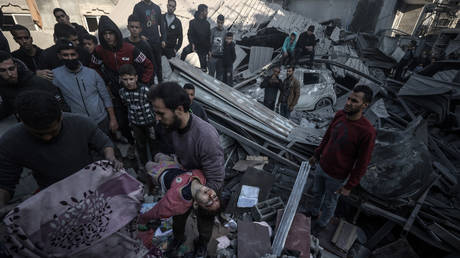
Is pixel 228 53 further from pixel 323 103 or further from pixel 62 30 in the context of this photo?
pixel 62 30

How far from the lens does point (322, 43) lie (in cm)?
1197

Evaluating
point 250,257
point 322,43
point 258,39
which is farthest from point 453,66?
point 250,257

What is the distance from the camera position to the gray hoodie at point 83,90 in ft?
9.55

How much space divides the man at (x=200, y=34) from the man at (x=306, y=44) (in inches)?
182

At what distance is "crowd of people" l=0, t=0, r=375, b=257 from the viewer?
5.34 feet

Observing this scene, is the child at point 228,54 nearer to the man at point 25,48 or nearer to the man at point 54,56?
the man at point 54,56

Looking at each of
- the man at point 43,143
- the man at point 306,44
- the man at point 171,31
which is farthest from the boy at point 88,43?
the man at point 306,44

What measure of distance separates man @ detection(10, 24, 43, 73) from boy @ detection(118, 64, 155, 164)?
1.89 meters

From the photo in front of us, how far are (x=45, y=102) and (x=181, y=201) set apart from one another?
1.21 metres

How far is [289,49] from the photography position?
876cm

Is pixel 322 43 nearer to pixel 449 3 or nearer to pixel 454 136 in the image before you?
pixel 454 136

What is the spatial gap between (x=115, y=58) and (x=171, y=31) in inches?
101

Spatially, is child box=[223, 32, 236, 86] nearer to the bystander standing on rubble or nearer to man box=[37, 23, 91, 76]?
the bystander standing on rubble

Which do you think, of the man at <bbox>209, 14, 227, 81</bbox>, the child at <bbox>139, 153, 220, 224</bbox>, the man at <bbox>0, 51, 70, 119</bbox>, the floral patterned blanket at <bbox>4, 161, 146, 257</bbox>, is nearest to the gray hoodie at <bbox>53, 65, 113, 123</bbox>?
the man at <bbox>0, 51, 70, 119</bbox>
